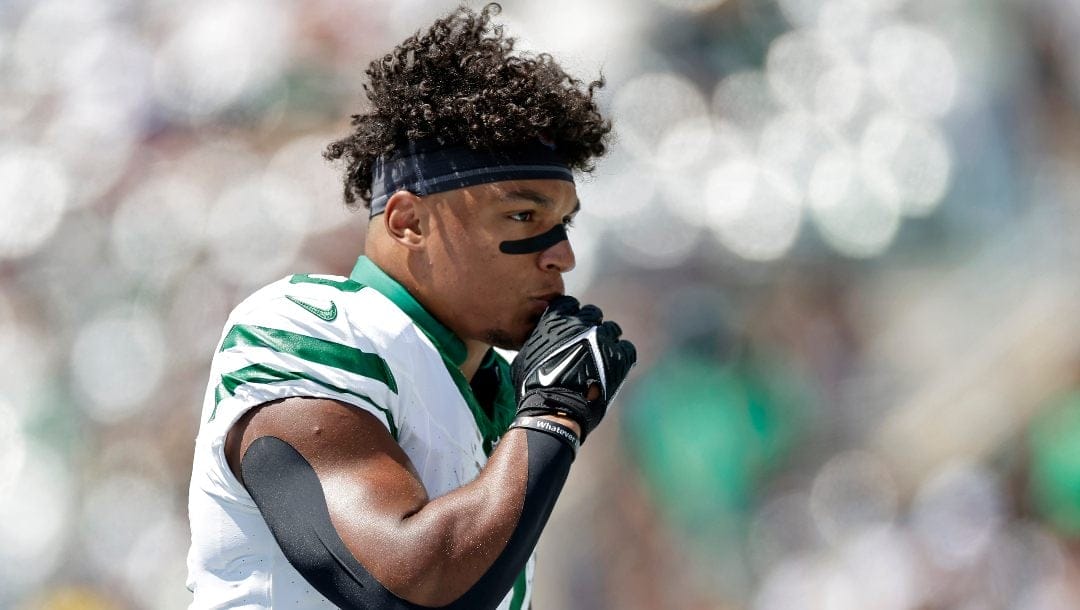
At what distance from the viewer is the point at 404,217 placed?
1.97m

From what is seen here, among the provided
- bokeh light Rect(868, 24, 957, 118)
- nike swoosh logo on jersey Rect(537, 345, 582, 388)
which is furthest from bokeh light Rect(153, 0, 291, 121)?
nike swoosh logo on jersey Rect(537, 345, 582, 388)

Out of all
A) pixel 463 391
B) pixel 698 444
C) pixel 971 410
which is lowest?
pixel 463 391

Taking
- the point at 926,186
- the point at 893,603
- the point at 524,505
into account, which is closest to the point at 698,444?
the point at 893,603

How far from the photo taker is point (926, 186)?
4.12 m

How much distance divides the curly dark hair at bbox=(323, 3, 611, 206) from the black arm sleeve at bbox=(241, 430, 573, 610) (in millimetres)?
629

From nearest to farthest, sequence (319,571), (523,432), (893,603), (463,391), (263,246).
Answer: (319,571) < (523,432) < (463,391) < (893,603) < (263,246)

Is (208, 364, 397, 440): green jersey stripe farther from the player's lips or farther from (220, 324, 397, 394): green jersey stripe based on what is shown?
the player's lips

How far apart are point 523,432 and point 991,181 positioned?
119 inches

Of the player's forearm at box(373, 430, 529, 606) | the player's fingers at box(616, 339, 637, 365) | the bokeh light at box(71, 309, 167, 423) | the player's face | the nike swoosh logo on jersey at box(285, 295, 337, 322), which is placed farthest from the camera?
the bokeh light at box(71, 309, 167, 423)

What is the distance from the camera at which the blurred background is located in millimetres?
3973

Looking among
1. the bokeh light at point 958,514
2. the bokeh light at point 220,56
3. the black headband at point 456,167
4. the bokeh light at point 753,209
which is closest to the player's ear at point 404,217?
the black headband at point 456,167

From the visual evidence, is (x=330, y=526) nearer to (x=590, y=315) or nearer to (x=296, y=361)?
(x=296, y=361)

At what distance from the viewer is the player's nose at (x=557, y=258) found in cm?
192

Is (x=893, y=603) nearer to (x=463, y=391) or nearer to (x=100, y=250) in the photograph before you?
(x=463, y=391)
